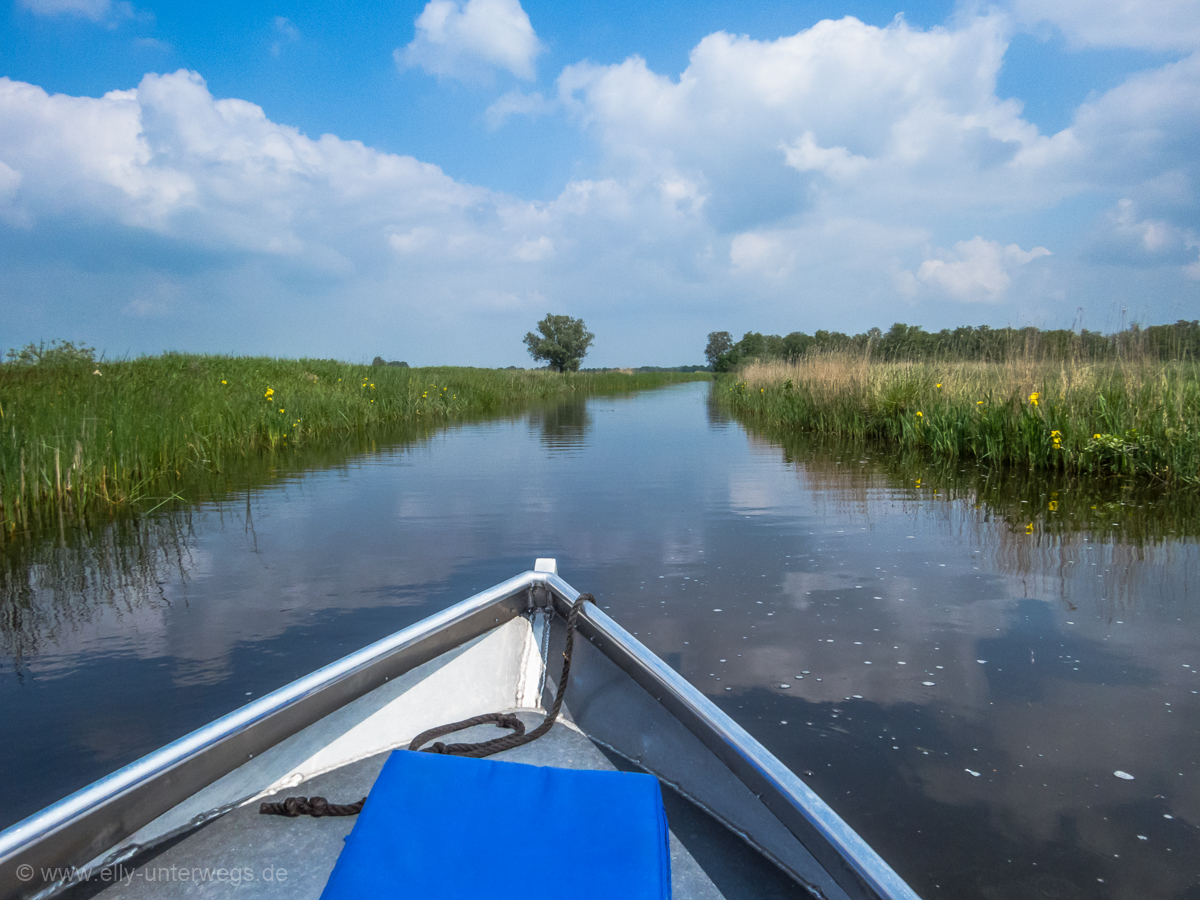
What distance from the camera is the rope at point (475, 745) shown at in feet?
5.62

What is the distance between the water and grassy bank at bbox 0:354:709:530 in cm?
85

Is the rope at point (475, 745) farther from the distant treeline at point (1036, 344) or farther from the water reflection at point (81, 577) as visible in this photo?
the distant treeline at point (1036, 344)

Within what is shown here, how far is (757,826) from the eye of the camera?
1.60m

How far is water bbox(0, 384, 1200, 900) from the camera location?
7.26 ft

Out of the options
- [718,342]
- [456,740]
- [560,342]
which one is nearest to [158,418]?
[456,740]

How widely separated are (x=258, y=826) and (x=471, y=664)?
78cm

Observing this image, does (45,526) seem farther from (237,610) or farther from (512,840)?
(512,840)

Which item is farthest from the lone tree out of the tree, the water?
the water

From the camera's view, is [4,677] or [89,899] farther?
[4,677]

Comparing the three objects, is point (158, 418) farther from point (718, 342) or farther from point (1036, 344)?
point (718, 342)

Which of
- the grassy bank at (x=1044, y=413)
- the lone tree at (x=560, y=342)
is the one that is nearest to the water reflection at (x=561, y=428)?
the grassy bank at (x=1044, y=413)

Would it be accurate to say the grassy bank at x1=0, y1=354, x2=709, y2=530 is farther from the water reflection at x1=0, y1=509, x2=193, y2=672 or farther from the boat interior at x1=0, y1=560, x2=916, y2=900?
the boat interior at x1=0, y1=560, x2=916, y2=900

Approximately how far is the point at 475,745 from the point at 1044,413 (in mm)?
8769

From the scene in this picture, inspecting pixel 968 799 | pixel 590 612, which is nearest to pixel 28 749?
pixel 590 612
